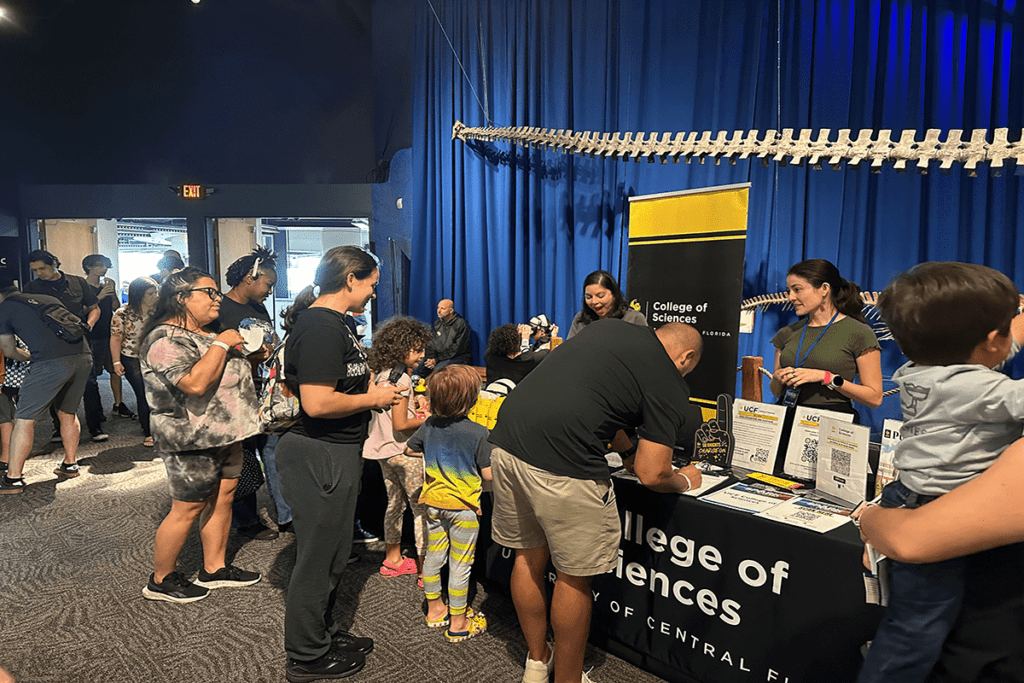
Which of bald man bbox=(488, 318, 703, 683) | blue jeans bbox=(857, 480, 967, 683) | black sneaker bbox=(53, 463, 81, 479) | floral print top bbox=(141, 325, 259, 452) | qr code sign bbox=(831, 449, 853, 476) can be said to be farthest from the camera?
black sneaker bbox=(53, 463, 81, 479)

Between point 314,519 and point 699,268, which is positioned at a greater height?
point 699,268

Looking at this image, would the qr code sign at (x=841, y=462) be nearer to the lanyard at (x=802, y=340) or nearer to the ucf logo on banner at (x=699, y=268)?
the lanyard at (x=802, y=340)

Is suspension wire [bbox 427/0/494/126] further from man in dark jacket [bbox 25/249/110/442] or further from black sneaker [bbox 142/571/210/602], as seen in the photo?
black sneaker [bbox 142/571/210/602]

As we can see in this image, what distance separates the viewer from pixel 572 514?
72.9 inches

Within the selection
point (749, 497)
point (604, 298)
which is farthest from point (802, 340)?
point (604, 298)

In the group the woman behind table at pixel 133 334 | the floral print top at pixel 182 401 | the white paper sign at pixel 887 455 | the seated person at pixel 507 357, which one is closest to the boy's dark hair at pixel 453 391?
the floral print top at pixel 182 401

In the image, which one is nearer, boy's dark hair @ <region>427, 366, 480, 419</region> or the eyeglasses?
boy's dark hair @ <region>427, 366, 480, 419</region>

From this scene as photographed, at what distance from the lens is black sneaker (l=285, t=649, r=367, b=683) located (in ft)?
7.16

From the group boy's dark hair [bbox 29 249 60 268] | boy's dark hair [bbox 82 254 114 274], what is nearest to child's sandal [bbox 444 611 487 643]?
boy's dark hair [bbox 29 249 60 268]

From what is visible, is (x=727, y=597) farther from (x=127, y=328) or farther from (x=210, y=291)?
(x=127, y=328)

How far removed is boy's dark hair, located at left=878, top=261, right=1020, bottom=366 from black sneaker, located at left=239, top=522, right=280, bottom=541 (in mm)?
3360

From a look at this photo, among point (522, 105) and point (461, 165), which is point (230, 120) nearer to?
point (461, 165)

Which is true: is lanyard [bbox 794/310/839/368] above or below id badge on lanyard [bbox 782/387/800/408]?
above

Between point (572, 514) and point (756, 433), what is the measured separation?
838mm
